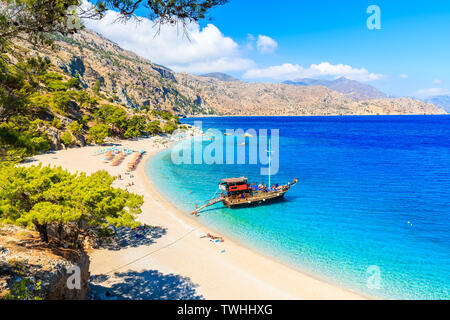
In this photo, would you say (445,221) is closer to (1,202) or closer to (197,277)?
(197,277)

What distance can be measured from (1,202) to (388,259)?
25365mm

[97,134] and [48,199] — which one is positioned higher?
[97,134]

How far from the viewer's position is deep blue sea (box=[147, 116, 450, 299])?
17.6 meters

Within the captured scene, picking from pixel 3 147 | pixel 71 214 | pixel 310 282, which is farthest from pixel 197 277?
pixel 3 147

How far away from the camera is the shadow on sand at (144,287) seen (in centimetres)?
1391

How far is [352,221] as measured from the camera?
26469 mm

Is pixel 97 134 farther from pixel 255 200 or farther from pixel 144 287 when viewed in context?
pixel 144 287

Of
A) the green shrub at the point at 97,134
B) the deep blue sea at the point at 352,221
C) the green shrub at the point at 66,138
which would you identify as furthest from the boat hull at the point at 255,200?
the green shrub at the point at 97,134

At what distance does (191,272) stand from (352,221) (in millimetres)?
18739

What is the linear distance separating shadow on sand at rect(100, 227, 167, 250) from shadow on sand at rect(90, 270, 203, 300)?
12.5ft

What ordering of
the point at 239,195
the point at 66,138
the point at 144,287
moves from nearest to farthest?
the point at 144,287
the point at 239,195
the point at 66,138

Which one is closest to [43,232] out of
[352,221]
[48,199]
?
[48,199]

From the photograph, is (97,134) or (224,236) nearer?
(224,236)

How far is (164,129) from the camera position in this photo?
10488 cm
